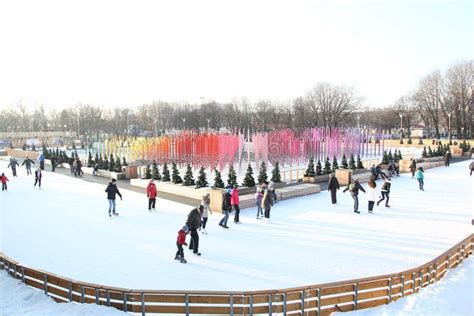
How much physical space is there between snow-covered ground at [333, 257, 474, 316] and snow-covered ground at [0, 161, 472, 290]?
1.07 meters

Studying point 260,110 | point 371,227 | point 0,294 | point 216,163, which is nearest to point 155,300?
point 0,294

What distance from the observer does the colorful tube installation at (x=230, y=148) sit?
26.2m

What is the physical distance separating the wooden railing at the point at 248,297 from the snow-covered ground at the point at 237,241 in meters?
1.20

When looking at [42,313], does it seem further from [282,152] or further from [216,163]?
[282,152]

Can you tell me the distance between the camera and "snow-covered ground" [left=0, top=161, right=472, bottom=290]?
26.7 ft

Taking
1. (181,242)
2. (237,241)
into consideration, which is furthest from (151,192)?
(181,242)

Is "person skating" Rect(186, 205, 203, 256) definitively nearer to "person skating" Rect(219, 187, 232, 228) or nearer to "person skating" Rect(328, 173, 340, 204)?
"person skating" Rect(219, 187, 232, 228)

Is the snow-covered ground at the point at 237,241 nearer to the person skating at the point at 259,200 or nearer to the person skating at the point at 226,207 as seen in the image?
the person skating at the point at 226,207

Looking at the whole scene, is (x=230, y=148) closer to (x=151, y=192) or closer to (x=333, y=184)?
(x=333, y=184)

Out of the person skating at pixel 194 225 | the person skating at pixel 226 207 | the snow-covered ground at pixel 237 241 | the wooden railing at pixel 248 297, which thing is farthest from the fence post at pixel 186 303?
the person skating at pixel 226 207

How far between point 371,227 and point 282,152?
57.8 feet

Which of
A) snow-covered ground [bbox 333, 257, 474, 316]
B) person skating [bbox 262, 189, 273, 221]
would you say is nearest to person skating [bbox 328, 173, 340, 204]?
person skating [bbox 262, 189, 273, 221]

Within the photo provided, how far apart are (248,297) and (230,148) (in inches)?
810

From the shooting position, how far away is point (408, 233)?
11062 mm
